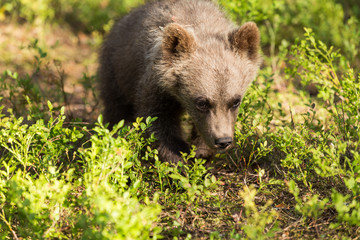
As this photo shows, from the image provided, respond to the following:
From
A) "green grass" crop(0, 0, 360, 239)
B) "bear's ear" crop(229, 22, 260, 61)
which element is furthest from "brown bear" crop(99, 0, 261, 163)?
"green grass" crop(0, 0, 360, 239)

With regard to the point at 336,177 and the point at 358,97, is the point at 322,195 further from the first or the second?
the point at 358,97

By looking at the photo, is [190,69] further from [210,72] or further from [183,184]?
[183,184]

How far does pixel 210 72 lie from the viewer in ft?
13.5

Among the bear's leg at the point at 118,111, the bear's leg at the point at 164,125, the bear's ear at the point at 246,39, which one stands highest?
the bear's ear at the point at 246,39

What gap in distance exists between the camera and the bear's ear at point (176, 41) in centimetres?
406

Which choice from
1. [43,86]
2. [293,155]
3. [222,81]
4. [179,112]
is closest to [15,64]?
[43,86]

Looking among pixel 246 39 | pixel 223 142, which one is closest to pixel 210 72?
pixel 246 39

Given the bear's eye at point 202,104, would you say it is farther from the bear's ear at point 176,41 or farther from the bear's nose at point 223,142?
the bear's ear at point 176,41

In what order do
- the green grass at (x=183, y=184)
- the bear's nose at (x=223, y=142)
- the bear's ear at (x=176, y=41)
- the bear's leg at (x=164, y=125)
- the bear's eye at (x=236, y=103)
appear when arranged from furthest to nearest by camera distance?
the bear's leg at (x=164, y=125) → the bear's eye at (x=236, y=103) → the bear's ear at (x=176, y=41) → the bear's nose at (x=223, y=142) → the green grass at (x=183, y=184)

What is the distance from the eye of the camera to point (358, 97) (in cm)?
397

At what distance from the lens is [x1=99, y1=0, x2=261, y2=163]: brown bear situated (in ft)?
13.4

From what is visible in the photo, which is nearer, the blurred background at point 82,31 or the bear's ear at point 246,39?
the bear's ear at point 246,39

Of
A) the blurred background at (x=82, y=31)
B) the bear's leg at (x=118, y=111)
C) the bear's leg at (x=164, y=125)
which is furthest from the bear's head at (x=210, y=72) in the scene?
the blurred background at (x=82, y=31)

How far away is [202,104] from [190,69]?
1.24ft
